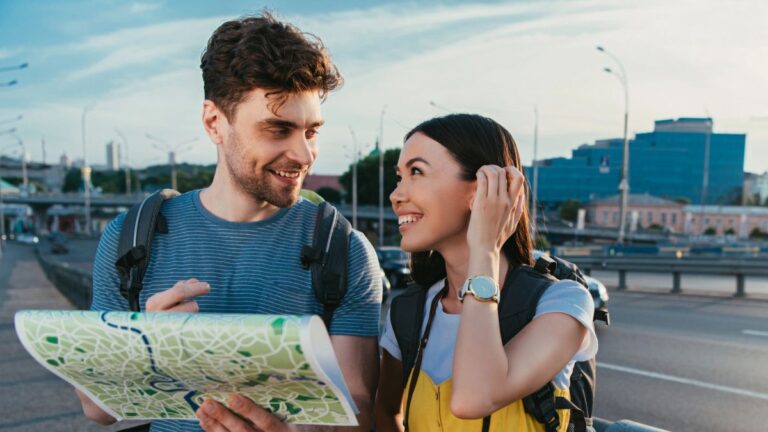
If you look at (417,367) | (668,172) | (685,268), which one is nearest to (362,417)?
(417,367)

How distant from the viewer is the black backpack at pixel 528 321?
1.66 meters

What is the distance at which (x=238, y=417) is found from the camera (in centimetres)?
150

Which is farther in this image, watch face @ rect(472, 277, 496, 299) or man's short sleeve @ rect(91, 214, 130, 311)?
man's short sleeve @ rect(91, 214, 130, 311)

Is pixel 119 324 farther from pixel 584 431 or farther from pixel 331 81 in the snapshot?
pixel 584 431

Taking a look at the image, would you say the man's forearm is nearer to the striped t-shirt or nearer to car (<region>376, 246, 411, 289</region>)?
the striped t-shirt

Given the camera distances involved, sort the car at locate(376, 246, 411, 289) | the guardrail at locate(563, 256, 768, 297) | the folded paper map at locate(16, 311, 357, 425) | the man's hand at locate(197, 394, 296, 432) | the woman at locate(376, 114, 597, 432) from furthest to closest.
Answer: the car at locate(376, 246, 411, 289) < the guardrail at locate(563, 256, 768, 297) < the woman at locate(376, 114, 597, 432) < the man's hand at locate(197, 394, 296, 432) < the folded paper map at locate(16, 311, 357, 425)

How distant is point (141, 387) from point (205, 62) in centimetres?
103

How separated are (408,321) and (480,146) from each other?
1.94 ft

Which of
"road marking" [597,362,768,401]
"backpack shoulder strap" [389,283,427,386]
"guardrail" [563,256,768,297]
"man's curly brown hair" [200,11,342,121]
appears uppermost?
"man's curly brown hair" [200,11,342,121]

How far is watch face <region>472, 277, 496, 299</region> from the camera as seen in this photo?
1.62m

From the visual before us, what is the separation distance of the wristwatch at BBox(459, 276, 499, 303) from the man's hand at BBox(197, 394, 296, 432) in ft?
1.87

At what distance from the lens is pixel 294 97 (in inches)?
72.0

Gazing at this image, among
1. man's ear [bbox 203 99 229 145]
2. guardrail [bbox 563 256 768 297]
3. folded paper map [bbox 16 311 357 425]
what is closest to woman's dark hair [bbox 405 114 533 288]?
man's ear [bbox 203 99 229 145]

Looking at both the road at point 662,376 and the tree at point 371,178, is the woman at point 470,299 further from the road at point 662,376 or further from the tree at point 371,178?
the tree at point 371,178
